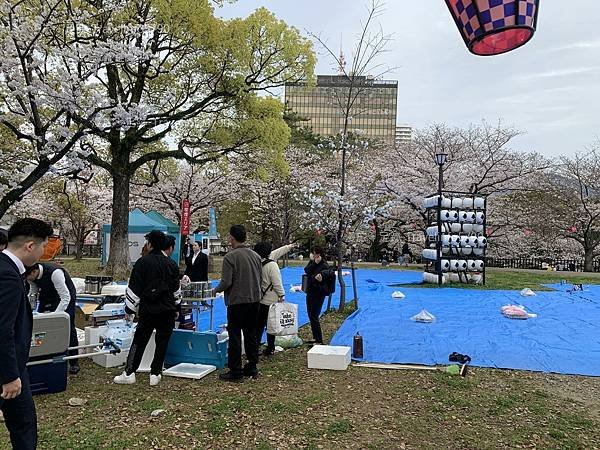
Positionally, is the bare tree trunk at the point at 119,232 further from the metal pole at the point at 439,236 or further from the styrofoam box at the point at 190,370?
the styrofoam box at the point at 190,370

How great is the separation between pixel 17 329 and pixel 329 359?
354 cm

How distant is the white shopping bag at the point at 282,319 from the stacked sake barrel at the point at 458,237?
9.08 m

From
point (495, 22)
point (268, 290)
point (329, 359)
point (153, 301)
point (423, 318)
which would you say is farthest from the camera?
point (423, 318)

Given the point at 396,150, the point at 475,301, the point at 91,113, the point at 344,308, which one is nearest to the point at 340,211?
the point at 344,308

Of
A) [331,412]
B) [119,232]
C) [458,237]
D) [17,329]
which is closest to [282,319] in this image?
[331,412]

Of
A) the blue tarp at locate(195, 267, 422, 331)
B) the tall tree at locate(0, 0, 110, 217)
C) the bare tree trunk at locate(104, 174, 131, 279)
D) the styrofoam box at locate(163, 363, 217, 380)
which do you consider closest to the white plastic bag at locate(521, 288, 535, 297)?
the blue tarp at locate(195, 267, 422, 331)

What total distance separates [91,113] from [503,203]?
19.2 m

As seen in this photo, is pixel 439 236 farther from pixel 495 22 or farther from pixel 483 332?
pixel 495 22

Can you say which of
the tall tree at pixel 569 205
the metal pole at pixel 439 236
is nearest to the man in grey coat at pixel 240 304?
the metal pole at pixel 439 236

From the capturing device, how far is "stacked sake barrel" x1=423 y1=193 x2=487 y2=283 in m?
14.0

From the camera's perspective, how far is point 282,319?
5781mm

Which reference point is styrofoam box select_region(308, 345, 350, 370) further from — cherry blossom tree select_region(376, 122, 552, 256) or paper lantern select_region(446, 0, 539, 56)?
cherry blossom tree select_region(376, 122, 552, 256)

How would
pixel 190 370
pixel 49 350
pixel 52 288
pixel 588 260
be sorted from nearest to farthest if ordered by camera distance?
pixel 49 350
pixel 52 288
pixel 190 370
pixel 588 260

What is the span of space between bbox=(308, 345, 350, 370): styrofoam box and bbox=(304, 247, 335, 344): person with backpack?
893 millimetres
